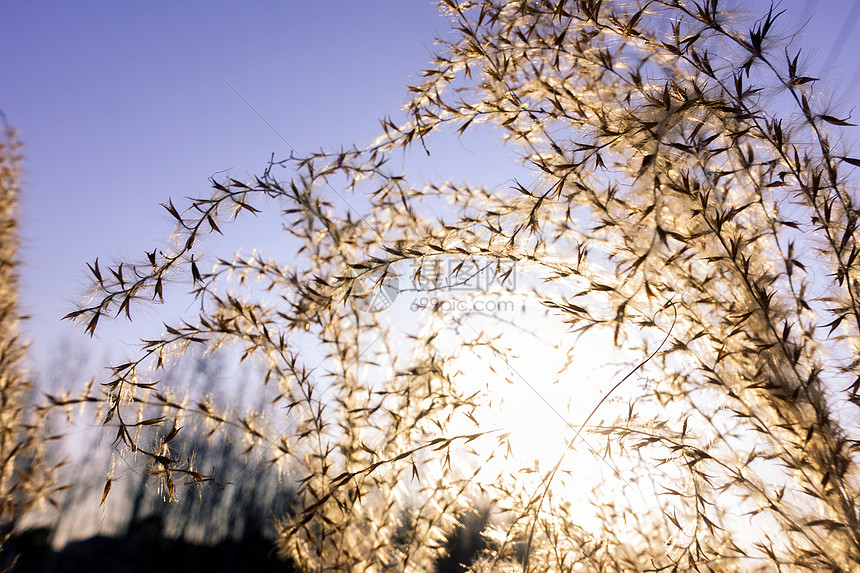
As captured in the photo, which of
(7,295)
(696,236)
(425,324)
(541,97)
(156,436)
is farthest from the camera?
(425,324)

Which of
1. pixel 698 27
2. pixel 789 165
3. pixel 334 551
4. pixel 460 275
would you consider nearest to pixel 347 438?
pixel 334 551

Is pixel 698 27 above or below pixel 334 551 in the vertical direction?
above

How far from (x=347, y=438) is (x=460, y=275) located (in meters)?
0.97

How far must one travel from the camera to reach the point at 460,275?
6.15ft

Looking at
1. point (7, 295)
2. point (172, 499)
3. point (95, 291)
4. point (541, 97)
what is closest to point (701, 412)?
point (541, 97)

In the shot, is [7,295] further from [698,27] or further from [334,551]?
[698,27]

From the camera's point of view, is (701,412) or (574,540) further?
(574,540)

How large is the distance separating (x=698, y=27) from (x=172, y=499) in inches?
93.3

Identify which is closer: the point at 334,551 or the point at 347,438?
the point at 334,551

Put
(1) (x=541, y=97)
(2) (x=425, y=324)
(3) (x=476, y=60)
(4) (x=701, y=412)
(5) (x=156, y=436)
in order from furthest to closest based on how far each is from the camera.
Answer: (2) (x=425, y=324)
(3) (x=476, y=60)
(1) (x=541, y=97)
(4) (x=701, y=412)
(5) (x=156, y=436)

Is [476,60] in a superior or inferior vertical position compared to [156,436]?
superior

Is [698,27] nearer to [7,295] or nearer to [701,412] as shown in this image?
[701,412]

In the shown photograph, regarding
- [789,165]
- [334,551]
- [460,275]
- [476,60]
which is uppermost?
[476,60]

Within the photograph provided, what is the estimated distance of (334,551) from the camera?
1.86m
